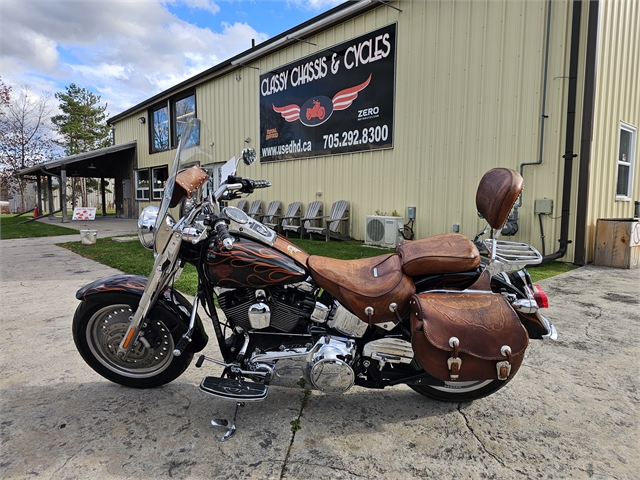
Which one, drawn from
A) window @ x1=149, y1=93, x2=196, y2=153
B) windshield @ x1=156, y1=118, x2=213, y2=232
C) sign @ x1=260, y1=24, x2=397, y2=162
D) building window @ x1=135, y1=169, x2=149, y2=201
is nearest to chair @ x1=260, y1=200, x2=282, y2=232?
sign @ x1=260, y1=24, x2=397, y2=162

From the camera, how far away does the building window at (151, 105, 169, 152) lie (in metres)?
15.6

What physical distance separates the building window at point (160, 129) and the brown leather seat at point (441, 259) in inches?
613

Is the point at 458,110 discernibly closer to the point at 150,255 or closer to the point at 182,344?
the point at 150,255

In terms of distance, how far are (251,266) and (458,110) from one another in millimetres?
6358

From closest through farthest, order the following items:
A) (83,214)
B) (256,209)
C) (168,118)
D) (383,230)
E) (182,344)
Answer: (182,344)
(383,230)
(256,209)
(168,118)
(83,214)

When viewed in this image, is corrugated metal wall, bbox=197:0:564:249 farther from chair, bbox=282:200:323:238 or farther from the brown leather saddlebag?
the brown leather saddlebag

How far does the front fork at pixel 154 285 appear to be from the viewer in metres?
1.91

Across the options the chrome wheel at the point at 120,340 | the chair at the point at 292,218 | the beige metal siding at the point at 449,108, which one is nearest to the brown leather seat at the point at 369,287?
the chrome wheel at the point at 120,340

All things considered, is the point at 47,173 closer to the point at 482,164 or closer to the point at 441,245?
the point at 482,164

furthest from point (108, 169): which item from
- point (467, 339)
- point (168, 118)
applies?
point (467, 339)

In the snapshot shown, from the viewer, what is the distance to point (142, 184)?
17594 millimetres

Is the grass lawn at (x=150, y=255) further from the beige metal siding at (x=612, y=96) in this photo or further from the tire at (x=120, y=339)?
the tire at (x=120, y=339)

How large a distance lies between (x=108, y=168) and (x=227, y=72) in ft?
36.4

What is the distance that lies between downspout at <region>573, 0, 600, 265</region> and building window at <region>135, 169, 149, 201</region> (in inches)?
629
